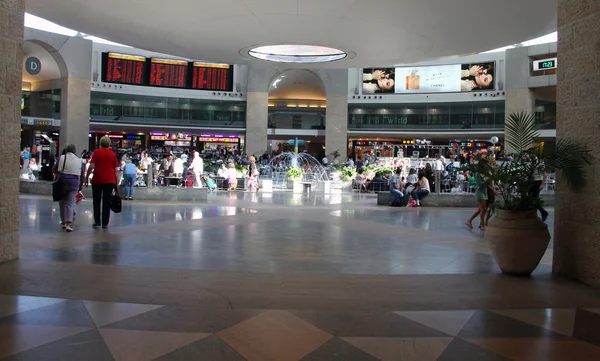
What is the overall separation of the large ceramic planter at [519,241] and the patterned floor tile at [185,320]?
3.32m

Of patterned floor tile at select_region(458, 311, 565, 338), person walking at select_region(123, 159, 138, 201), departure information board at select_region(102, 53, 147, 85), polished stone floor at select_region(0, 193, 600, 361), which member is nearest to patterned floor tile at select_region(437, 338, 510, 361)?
polished stone floor at select_region(0, 193, 600, 361)

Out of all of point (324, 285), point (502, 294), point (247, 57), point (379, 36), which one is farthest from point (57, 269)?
point (247, 57)

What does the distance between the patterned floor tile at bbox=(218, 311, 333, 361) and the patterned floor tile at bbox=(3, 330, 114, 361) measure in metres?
0.89

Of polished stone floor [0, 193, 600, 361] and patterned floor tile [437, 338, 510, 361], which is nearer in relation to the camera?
patterned floor tile [437, 338, 510, 361]

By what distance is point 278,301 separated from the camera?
498cm

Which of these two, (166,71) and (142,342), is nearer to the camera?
(142,342)

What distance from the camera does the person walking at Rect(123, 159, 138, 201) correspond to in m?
15.5

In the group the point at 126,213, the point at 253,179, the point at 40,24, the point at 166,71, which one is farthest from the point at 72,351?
the point at 166,71

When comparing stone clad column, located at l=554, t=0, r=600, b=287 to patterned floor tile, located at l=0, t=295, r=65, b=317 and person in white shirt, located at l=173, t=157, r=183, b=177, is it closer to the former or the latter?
patterned floor tile, located at l=0, t=295, r=65, b=317

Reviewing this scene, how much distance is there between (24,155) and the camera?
23.4 m

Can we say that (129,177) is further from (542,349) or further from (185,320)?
(542,349)

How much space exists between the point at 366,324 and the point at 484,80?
4813cm

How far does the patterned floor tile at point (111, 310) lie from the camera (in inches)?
169

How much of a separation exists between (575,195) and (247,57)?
49.5 ft
